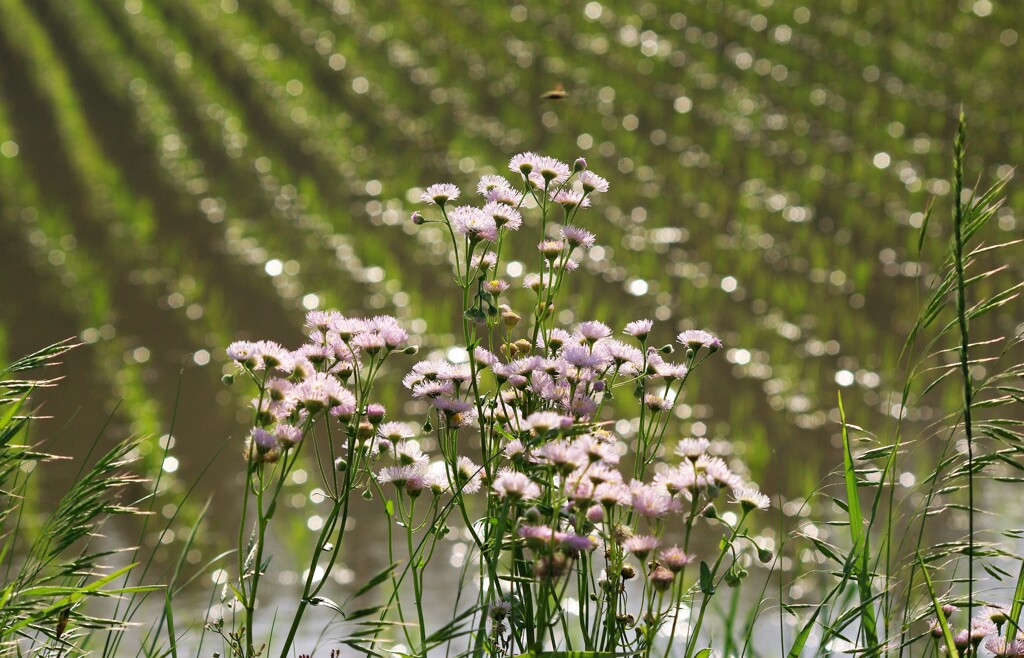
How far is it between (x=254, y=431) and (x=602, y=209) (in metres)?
5.69

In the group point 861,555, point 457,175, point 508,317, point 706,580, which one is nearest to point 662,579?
point 706,580

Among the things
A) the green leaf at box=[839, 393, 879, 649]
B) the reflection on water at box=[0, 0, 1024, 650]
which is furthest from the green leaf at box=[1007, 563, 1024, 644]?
the reflection on water at box=[0, 0, 1024, 650]

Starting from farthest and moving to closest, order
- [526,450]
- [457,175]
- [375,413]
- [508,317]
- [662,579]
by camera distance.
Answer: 1. [457,175]
2. [508,317]
3. [375,413]
4. [526,450]
5. [662,579]

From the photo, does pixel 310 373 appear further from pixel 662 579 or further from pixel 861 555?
pixel 861 555

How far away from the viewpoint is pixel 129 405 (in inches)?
174

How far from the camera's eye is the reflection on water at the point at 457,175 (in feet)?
15.8

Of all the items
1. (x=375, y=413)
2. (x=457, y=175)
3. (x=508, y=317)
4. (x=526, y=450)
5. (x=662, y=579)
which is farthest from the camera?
(x=457, y=175)

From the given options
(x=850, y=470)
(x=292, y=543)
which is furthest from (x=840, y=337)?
(x=850, y=470)

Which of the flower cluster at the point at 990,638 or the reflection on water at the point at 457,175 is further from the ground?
the reflection on water at the point at 457,175

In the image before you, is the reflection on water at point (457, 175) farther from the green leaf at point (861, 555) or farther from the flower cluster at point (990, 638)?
the flower cluster at point (990, 638)

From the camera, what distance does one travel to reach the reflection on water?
4824 millimetres

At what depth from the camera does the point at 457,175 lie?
7.41 meters

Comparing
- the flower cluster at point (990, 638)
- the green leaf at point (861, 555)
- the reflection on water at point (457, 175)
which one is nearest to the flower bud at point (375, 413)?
the green leaf at point (861, 555)

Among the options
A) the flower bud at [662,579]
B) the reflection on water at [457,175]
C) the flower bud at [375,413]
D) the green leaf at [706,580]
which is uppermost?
the reflection on water at [457,175]
